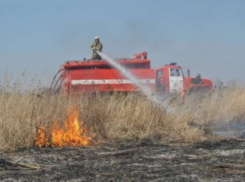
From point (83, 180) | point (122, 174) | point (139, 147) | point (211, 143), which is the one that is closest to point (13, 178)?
point (83, 180)

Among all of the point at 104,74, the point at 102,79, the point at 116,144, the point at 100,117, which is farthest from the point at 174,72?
the point at 116,144

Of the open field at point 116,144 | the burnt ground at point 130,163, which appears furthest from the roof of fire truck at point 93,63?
the burnt ground at point 130,163

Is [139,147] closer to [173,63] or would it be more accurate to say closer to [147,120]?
[147,120]

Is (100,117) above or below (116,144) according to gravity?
above

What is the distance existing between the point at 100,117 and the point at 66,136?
1.52m

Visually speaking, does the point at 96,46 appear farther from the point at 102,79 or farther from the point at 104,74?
the point at 102,79

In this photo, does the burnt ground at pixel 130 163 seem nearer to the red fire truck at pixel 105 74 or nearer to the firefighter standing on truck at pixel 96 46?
the red fire truck at pixel 105 74

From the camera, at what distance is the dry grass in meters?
8.93

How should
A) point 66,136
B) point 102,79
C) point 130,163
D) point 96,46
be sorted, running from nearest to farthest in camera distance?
point 130,163
point 66,136
point 102,79
point 96,46

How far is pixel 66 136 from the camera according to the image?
9492 mm

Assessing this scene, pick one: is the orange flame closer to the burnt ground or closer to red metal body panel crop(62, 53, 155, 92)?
the burnt ground

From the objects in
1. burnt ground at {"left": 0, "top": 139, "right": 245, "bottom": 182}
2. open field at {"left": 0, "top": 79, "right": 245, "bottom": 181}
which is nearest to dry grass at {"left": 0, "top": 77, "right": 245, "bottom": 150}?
open field at {"left": 0, "top": 79, "right": 245, "bottom": 181}

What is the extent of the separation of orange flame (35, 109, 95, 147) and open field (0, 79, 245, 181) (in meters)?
0.12

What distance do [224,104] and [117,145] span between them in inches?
322
